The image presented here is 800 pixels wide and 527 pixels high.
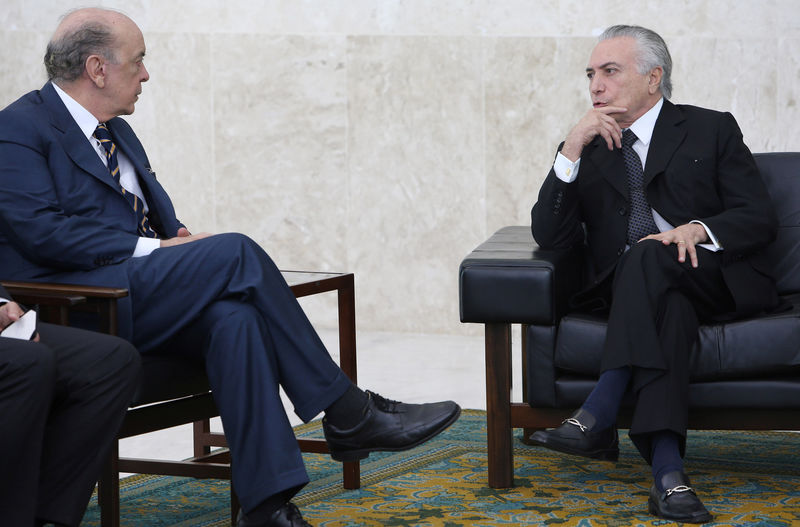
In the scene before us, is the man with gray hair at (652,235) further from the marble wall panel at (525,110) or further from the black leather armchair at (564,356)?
the marble wall panel at (525,110)

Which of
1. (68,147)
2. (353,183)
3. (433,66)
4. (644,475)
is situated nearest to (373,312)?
(353,183)

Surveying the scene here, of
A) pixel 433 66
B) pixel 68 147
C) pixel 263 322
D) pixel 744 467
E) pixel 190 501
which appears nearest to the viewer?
pixel 263 322

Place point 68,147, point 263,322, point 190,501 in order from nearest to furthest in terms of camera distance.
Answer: point 263,322
point 68,147
point 190,501

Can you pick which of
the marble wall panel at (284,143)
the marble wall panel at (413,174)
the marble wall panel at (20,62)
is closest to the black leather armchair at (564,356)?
the marble wall panel at (413,174)

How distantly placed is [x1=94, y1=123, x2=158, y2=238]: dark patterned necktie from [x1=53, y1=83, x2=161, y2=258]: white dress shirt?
1 cm

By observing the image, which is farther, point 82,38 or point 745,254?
point 745,254

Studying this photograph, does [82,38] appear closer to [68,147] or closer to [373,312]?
[68,147]

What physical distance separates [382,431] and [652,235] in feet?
3.16

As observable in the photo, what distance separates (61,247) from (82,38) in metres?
0.59

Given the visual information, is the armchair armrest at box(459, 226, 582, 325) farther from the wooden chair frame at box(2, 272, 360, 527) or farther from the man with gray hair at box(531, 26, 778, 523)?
the wooden chair frame at box(2, 272, 360, 527)

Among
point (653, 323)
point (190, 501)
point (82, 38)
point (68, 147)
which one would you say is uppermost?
point (82, 38)

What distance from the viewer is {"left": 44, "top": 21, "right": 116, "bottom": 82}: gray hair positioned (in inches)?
120

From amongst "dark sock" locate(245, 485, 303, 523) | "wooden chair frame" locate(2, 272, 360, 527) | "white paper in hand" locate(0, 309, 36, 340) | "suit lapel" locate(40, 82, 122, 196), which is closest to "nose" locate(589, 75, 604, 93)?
"wooden chair frame" locate(2, 272, 360, 527)

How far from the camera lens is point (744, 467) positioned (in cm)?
342
